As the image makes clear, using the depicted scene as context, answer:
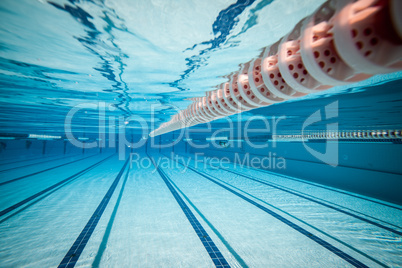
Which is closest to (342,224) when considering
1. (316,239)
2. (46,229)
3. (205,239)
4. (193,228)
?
(316,239)

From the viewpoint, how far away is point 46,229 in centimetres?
328

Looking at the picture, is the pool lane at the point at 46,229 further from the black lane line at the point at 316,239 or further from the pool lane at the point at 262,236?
the black lane line at the point at 316,239

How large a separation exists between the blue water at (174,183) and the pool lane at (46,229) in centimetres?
3

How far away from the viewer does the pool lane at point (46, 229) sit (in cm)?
256

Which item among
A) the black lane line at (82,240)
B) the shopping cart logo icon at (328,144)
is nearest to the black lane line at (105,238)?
the black lane line at (82,240)

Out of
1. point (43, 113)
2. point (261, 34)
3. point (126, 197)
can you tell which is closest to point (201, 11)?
point (261, 34)

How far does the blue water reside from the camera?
2.27 meters

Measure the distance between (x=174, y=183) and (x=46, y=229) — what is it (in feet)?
13.1

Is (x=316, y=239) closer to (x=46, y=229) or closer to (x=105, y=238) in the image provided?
(x=105, y=238)

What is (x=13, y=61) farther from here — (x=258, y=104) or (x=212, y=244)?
(x=212, y=244)

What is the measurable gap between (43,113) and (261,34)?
956 centimetres

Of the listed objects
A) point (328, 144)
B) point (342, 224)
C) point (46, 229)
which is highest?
point (328, 144)

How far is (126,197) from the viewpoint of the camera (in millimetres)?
5137

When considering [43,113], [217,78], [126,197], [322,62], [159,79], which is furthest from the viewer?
[43,113]
